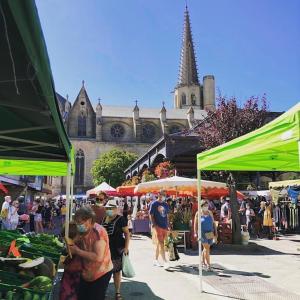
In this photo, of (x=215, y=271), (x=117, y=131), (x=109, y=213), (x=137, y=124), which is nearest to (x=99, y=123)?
(x=117, y=131)

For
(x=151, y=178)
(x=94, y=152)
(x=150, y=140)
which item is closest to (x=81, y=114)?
(x=94, y=152)

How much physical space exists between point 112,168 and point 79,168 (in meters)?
11.0

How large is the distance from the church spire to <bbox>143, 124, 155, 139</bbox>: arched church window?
16.3m

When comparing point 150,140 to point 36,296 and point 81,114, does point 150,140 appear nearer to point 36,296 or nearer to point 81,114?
point 81,114

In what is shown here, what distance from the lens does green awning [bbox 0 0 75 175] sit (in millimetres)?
2340

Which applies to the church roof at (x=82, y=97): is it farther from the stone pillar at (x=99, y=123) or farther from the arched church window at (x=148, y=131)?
the arched church window at (x=148, y=131)

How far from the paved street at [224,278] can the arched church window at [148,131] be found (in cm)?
6229

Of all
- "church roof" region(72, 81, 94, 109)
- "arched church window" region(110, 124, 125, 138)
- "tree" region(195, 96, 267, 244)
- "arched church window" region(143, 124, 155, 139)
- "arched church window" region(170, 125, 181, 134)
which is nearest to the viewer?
"tree" region(195, 96, 267, 244)

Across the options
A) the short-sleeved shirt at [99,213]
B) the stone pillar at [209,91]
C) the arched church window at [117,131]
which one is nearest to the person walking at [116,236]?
the short-sleeved shirt at [99,213]

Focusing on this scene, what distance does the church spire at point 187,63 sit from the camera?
86.6 metres

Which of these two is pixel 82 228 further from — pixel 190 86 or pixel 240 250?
pixel 190 86

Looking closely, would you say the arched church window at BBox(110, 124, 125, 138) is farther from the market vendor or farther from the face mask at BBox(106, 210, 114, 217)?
the market vendor

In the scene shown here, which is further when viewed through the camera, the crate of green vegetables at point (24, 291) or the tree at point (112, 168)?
the tree at point (112, 168)

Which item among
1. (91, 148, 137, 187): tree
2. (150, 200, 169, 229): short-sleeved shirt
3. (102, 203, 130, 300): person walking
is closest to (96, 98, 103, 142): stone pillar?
(91, 148, 137, 187): tree
